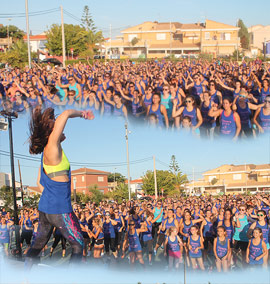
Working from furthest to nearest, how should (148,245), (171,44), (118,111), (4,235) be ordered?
(171,44) < (148,245) < (4,235) < (118,111)

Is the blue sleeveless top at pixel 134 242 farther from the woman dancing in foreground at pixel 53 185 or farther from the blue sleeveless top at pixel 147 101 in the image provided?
the woman dancing in foreground at pixel 53 185

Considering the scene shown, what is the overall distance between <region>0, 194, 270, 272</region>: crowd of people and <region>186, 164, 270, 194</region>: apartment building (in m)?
0.55

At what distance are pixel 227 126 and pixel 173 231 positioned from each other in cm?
153

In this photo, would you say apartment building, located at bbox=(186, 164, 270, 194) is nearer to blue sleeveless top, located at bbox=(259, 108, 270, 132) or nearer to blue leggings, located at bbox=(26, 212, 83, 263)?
blue sleeveless top, located at bbox=(259, 108, 270, 132)

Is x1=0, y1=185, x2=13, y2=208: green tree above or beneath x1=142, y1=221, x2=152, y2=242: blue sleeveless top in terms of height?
above

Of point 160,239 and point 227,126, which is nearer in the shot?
point 227,126

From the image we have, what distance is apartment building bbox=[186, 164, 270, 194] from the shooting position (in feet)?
15.5

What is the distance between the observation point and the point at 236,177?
478 cm

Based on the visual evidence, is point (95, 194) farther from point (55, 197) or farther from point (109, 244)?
point (55, 197)

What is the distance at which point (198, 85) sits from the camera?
21.2 feet

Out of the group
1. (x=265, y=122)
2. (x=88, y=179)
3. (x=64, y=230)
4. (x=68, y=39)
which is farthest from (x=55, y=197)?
(x=68, y=39)

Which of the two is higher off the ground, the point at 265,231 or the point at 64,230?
the point at 64,230

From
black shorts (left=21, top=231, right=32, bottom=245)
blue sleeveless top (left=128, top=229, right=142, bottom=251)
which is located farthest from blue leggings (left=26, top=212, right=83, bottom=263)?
blue sleeveless top (left=128, top=229, right=142, bottom=251)

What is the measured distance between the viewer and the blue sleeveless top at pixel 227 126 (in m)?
4.53
